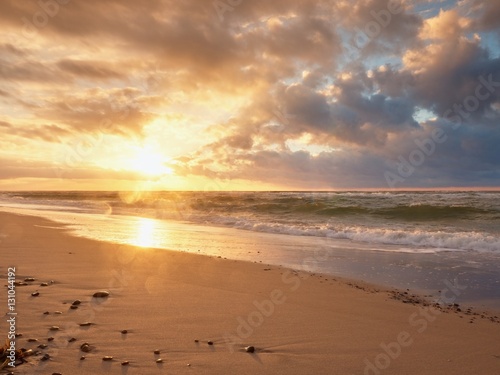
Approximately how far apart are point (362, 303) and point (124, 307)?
12.9ft

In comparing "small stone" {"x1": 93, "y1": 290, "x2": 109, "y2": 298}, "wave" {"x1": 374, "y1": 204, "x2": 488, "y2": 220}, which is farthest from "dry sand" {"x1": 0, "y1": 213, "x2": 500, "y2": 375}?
"wave" {"x1": 374, "y1": 204, "x2": 488, "y2": 220}

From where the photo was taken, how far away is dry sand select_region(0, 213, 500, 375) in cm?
387

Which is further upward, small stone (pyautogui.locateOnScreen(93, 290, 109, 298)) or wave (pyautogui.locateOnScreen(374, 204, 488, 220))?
wave (pyautogui.locateOnScreen(374, 204, 488, 220))

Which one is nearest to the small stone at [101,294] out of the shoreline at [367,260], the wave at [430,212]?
the shoreline at [367,260]

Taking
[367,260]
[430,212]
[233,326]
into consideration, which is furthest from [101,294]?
[430,212]

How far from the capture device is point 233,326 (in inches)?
193

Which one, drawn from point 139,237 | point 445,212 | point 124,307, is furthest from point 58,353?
point 445,212

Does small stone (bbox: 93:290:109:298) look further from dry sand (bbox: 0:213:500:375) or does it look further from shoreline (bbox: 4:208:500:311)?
shoreline (bbox: 4:208:500:311)

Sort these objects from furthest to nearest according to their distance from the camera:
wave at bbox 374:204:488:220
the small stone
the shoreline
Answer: wave at bbox 374:204:488:220
the shoreline
the small stone

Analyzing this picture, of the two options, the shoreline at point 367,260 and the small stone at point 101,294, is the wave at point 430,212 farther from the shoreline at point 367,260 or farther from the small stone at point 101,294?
the small stone at point 101,294

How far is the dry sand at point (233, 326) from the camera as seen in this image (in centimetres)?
387

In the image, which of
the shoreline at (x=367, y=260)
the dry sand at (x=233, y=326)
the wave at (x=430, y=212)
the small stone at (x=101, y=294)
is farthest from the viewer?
the wave at (x=430, y=212)

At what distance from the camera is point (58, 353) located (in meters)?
3.73

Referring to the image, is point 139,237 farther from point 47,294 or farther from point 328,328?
point 328,328
